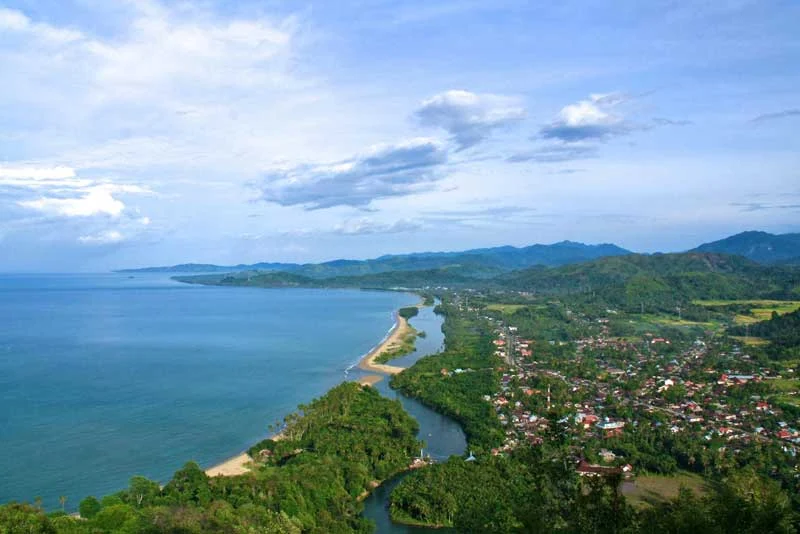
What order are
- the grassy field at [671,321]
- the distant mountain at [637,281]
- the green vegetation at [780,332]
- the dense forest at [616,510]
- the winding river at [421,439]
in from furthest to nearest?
the distant mountain at [637,281]
the grassy field at [671,321]
the green vegetation at [780,332]
the winding river at [421,439]
the dense forest at [616,510]

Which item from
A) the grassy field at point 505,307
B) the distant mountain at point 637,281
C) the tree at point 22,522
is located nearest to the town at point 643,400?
the tree at point 22,522

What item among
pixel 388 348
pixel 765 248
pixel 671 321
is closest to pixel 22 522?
pixel 388 348

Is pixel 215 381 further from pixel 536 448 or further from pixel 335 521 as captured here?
pixel 536 448

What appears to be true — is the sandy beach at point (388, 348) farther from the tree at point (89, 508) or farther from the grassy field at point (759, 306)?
the grassy field at point (759, 306)

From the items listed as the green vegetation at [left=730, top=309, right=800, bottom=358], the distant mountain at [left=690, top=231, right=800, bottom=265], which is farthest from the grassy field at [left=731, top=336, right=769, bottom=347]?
the distant mountain at [left=690, top=231, right=800, bottom=265]

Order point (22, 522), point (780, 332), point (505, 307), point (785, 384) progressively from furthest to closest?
1. point (505, 307)
2. point (780, 332)
3. point (785, 384)
4. point (22, 522)

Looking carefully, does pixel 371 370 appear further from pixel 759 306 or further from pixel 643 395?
pixel 759 306
